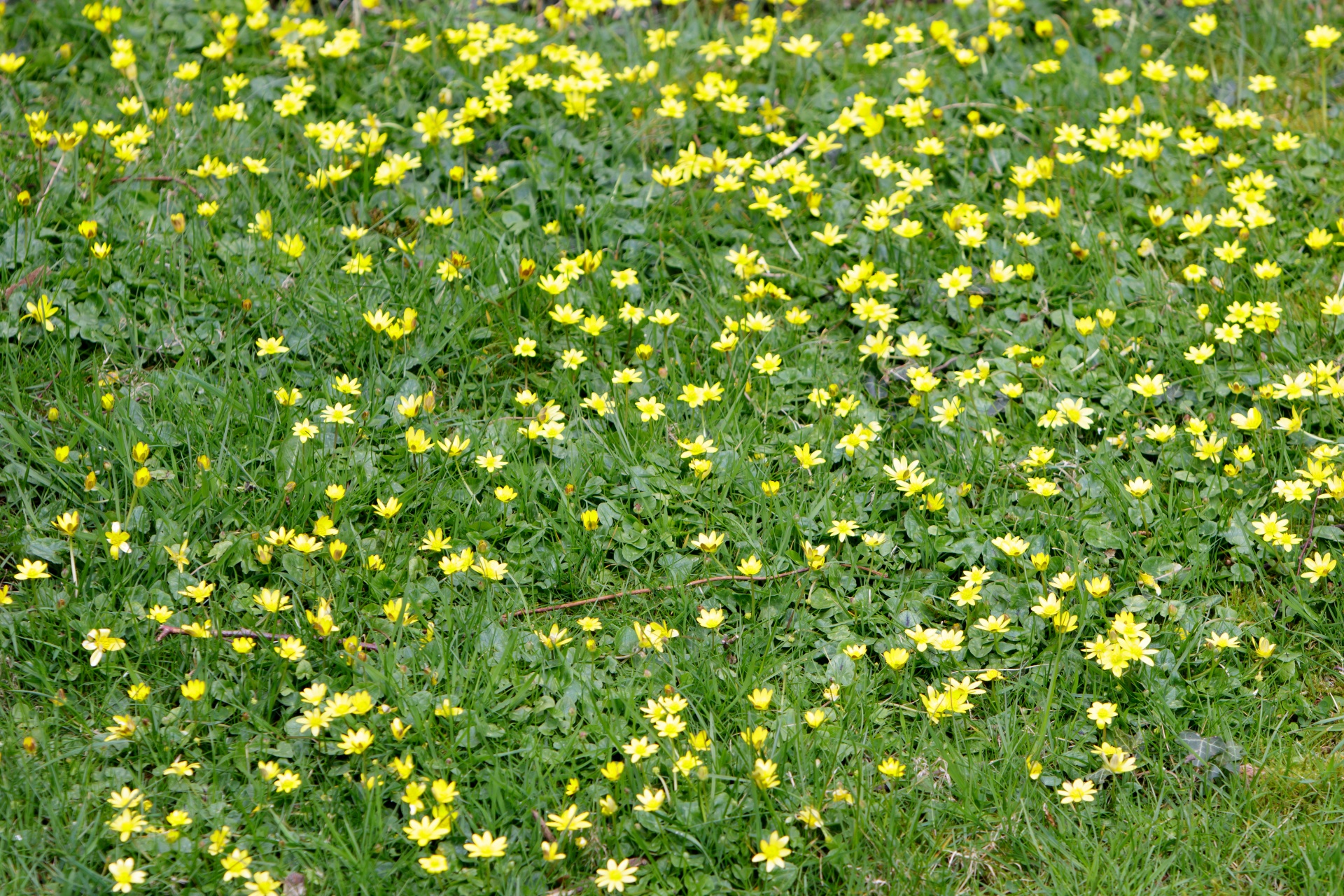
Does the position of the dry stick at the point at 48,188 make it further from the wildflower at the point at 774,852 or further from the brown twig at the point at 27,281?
the wildflower at the point at 774,852

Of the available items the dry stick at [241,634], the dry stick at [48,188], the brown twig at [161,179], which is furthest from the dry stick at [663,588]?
the dry stick at [48,188]

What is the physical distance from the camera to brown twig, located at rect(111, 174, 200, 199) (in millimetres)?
4047

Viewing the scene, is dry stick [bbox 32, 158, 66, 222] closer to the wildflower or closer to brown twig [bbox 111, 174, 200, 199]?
brown twig [bbox 111, 174, 200, 199]

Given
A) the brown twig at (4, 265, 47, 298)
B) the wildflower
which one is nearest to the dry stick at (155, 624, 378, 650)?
the wildflower

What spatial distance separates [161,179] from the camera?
4.05 metres

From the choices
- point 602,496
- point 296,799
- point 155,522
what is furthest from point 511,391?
point 296,799

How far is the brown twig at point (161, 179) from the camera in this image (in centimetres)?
405

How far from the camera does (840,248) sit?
4074mm

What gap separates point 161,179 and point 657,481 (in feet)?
6.72

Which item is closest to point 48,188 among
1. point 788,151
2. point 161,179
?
point 161,179

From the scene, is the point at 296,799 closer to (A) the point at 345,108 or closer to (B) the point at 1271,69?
(A) the point at 345,108

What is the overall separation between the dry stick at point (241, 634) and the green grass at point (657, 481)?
0.03 m

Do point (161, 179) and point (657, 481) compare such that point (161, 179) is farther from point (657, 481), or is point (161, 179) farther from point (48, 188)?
point (657, 481)

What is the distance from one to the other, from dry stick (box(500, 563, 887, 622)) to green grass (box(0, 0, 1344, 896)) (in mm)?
26
